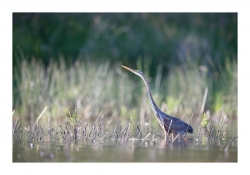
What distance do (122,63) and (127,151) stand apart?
426 inches

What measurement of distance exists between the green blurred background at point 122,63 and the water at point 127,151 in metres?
1.81

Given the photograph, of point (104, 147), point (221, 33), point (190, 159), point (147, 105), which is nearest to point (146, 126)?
point (147, 105)

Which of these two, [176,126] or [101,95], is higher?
[101,95]

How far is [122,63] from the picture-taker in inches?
752

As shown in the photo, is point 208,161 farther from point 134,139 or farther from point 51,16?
point 51,16

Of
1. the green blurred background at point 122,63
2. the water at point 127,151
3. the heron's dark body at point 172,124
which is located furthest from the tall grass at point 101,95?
the water at point 127,151

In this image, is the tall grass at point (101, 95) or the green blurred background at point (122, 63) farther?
the green blurred background at point (122, 63)

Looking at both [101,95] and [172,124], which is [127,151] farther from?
[101,95]

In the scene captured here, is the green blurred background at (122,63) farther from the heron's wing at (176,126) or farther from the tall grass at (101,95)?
the heron's wing at (176,126)

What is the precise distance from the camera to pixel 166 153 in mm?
8195

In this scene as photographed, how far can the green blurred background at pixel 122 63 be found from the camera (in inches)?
546

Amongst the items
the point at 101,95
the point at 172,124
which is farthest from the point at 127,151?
the point at 101,95

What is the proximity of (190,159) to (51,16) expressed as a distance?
15179 mm

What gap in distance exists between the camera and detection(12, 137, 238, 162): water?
25.4 feet
